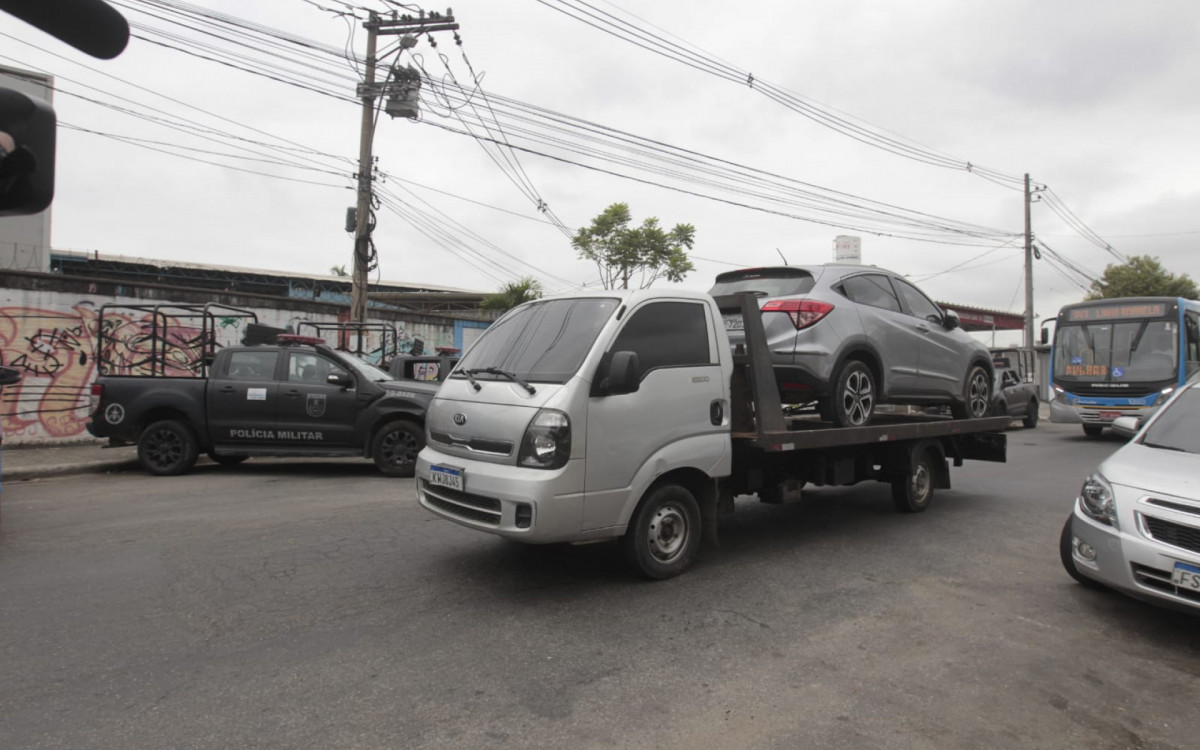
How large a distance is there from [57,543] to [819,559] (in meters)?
6.27

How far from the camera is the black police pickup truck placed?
30.3ft

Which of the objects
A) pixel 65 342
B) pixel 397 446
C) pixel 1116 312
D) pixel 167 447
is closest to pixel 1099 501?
pixel 397 446

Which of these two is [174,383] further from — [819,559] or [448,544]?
[819,559]

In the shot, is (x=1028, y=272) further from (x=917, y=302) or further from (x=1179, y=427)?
(x=1179, y=427)

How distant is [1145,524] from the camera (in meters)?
4.03

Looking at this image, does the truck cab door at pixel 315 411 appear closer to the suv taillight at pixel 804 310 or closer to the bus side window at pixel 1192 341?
the suv taillight at pixel 804 310

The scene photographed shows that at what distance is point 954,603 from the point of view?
458 cm

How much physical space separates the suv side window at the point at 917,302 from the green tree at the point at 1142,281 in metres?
36.6

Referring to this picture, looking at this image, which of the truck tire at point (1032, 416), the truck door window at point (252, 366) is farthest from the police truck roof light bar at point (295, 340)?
the truck tire at point (1032, 416)

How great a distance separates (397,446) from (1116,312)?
14952 millimetres

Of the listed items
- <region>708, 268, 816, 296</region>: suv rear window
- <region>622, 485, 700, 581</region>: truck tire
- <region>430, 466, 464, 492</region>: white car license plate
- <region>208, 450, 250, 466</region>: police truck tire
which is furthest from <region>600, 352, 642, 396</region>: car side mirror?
<region>208, 450, 250, 466</region>: police truck tire

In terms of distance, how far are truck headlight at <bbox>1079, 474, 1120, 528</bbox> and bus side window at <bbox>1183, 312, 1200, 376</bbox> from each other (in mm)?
12657

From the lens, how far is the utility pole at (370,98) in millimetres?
13969

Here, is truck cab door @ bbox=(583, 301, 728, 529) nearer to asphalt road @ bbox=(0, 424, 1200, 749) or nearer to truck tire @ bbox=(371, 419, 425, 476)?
asphalt road @ bbox=(0, 424, 1200, 749)
